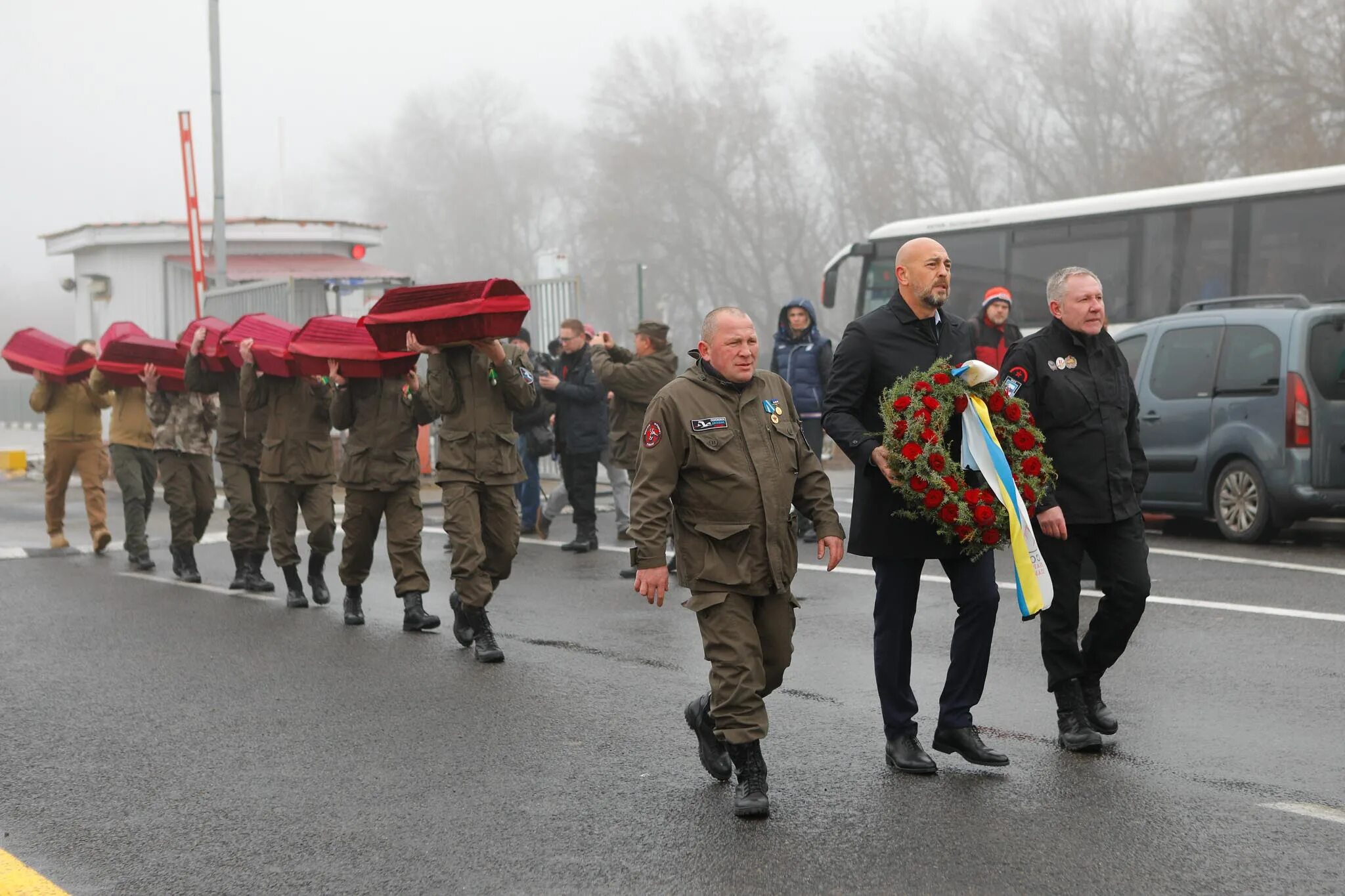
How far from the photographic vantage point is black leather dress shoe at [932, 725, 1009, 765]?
5.67m

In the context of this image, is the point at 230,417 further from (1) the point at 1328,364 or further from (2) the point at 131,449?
(1) the point at 1328,364

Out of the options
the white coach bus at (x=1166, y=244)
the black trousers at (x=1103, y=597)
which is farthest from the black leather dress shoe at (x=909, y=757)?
the white coach bus at (x=1166, y=244)

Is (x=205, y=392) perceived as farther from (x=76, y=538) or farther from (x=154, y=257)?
(x=154, y=257)

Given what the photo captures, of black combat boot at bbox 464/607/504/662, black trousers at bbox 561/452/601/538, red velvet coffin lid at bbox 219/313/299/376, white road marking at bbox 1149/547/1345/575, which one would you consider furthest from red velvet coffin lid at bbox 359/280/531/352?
white road marking at bbox 1149/547/1345/575

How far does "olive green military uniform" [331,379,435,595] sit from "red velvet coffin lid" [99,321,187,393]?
10.1 feet

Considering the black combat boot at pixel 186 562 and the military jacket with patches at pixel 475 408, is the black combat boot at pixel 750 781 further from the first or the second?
the black combat boot at pixel 186 562

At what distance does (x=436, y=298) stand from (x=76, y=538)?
843 cm

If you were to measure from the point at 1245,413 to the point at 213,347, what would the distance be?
763 cm

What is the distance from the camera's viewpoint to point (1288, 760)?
5703 mm

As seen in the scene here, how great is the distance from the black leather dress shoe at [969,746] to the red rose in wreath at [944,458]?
63 cm

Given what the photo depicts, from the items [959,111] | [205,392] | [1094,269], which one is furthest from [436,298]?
[959,111]

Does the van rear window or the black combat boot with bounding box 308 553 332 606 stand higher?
the van rear window

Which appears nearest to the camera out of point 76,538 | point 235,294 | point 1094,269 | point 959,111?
point 76,538

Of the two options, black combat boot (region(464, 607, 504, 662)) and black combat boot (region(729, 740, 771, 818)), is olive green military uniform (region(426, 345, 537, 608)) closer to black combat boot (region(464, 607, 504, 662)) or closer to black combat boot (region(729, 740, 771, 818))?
black combat boot (region(464, 607, 504, 662))
